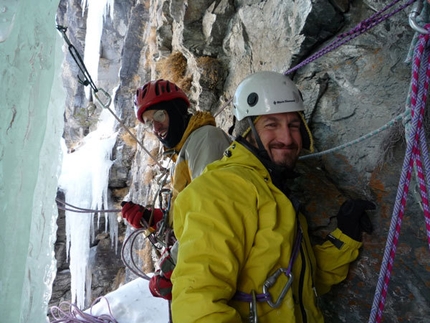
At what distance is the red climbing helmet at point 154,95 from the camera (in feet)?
9.75

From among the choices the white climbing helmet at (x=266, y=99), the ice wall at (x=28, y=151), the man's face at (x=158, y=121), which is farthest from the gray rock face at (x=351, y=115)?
the ice wall at (x=28, y=151)

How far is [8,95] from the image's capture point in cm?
156

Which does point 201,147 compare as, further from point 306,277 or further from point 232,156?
point 306,277

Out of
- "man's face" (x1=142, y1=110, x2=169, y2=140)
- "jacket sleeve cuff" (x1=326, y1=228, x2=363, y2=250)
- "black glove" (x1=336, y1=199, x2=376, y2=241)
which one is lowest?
"jacket sleeve cuff" (x1=326, y1=228, x2=363, y2=250)

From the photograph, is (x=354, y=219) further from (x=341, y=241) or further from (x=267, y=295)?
(x=267, y=295)

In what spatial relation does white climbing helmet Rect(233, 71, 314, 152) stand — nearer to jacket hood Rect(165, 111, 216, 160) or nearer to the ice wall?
jacket hood Rect(165, 111, 216, 160)

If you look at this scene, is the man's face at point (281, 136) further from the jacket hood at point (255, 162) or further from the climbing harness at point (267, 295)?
the climbing harness at point (267, 295)

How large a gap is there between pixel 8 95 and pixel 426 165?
6.44 ft

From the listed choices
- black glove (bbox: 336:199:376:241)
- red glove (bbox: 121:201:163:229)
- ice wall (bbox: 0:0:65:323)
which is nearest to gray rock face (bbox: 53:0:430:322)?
black glove (bbox: 336:199:376:241)

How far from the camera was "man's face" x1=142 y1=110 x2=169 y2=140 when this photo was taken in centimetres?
289

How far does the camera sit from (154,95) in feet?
9.80

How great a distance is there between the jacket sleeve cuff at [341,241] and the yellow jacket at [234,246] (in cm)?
39

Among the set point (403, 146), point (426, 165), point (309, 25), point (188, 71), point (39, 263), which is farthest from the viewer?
point (188, 71)

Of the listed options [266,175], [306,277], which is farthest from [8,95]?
[306,277]
